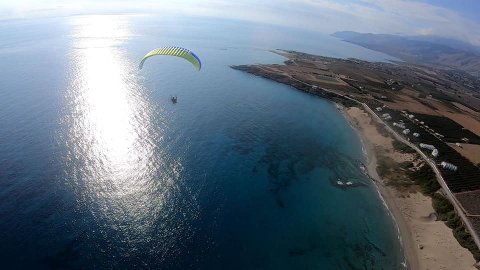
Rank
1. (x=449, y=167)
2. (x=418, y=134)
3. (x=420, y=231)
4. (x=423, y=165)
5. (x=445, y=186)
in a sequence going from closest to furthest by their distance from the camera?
(x=420, y=231), (x=445, y=186), (x=449, y=167), (x=423, y=165), (x=418, y=134)

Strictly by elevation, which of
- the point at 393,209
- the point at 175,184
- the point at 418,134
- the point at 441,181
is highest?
the point at 418,134

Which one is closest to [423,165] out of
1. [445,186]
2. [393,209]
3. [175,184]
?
[445,186]

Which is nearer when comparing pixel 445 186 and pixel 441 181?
pixel 445 186

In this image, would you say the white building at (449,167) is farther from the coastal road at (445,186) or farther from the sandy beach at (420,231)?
the sandy beach at (420,231)

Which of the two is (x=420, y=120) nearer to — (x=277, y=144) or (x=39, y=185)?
(x=277, y=144)

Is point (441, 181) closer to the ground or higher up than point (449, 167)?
closer to the ground

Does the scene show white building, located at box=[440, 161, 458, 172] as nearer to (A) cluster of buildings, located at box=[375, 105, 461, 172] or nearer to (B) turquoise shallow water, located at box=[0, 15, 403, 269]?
(A) cluster of buildings, located at box=[375, 105, 461, 172]

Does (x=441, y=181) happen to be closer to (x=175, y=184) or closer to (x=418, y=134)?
(x=418, y=134)

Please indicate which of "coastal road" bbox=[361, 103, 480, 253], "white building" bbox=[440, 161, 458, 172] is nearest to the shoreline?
"coastal road" bbox=[361, 103, 480, 253]
